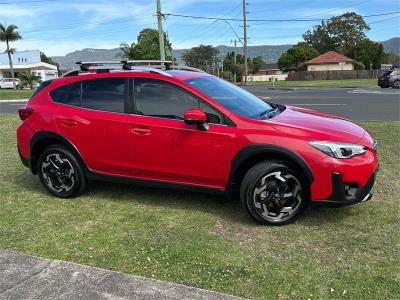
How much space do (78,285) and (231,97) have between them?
109 inches

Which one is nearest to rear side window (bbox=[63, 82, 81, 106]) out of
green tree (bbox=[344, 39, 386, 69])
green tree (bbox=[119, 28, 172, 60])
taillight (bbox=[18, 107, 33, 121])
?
taillight (bbox=[18, 107, 33, 121])

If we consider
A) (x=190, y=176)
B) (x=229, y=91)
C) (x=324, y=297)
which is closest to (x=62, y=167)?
(x=190, y=176)

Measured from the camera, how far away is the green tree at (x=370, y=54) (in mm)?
82625

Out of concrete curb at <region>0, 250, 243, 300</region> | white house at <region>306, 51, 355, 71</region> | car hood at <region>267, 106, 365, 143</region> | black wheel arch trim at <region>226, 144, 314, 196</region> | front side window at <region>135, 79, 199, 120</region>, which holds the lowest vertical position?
concrete curb at <region>0, 250, 243, 300</region>

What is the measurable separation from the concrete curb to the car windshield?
2.12 meters

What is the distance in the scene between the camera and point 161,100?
200 inches

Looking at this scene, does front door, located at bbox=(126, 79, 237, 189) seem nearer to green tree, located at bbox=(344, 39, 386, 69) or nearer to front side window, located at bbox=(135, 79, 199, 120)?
front side window, located at bbox=(135, 79, 199, 120)

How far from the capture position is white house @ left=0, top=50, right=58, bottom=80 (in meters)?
83.2

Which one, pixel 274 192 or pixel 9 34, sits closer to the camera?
pixel 274 192

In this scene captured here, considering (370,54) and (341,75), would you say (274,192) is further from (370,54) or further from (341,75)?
(370,54)

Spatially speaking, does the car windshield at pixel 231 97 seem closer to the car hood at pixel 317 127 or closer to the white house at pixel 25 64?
the car hood at pixel 317 127

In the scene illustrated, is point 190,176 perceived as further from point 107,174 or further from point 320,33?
point 320,33

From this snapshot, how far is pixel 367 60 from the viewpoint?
274ft

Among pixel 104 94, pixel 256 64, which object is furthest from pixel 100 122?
pixel 256 64
